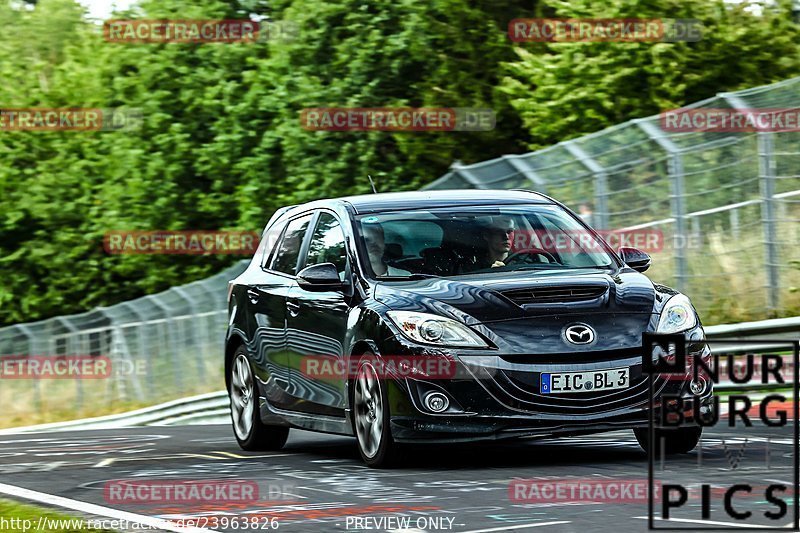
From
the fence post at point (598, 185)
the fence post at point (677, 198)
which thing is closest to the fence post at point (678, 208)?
the fence post at point (677, 198)

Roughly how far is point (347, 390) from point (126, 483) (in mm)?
1501

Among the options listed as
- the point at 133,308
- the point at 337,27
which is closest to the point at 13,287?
the point at 337,27

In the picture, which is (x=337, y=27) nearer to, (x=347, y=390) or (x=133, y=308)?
(x=133, y=308)

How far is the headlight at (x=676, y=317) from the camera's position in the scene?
10.0 meters

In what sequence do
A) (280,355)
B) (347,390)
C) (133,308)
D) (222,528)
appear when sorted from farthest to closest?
1. (133,308)
2. (280,355)
3. (347,390)
4. (222,528)

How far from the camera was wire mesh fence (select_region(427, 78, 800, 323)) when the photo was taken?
16703 millimetres

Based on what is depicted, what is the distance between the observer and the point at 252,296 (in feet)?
41.9

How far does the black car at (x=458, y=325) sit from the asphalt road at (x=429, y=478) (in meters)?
0.30

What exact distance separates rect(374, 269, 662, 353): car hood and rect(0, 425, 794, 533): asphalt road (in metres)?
0.73

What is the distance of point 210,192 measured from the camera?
4869 centimetres
